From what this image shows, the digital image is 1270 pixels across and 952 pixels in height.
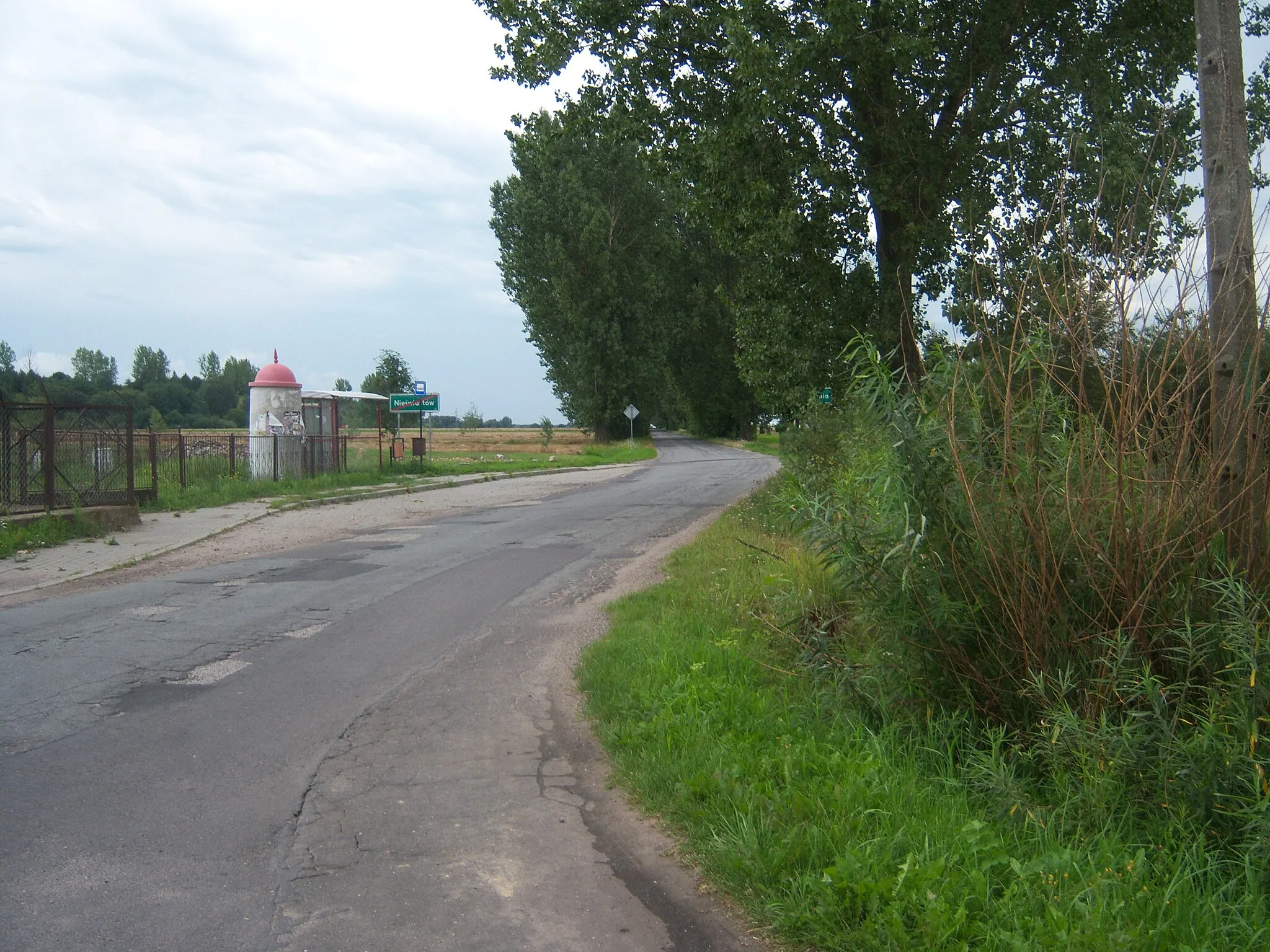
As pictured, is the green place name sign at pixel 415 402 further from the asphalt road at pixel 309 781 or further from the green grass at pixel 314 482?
the asphalt road at pixel 309 781

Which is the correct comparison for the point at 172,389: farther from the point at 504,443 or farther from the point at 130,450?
the point at 130,450

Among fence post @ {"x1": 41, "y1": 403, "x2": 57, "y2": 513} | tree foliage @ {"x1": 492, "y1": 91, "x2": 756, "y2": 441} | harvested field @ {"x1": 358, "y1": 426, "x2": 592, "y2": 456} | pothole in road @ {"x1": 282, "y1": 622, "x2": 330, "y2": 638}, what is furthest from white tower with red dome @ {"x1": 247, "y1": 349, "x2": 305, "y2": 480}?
tree foliage @ {"x1": 492, "y1": 91, "x2": 756, "y2": 441}

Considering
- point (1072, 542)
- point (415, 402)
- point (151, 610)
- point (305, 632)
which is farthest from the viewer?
point (415, 402)

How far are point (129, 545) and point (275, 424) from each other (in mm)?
Result: 12223

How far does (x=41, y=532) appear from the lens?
14500 millimetres

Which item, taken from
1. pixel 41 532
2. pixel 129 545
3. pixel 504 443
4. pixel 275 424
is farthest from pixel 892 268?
pixel 504 443

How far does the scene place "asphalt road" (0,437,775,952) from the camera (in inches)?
155

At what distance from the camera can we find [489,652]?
8.46 meters

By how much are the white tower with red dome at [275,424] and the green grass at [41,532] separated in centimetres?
962

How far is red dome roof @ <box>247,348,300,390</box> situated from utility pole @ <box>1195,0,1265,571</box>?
24429 millimetres

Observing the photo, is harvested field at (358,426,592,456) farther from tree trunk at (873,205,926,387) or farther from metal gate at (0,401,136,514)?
tree trunk at (873,205,926,387)

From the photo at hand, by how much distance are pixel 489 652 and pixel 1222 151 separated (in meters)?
6.24

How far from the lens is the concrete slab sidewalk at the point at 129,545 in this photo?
12023mm

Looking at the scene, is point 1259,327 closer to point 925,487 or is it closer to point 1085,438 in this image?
point 1085,438
